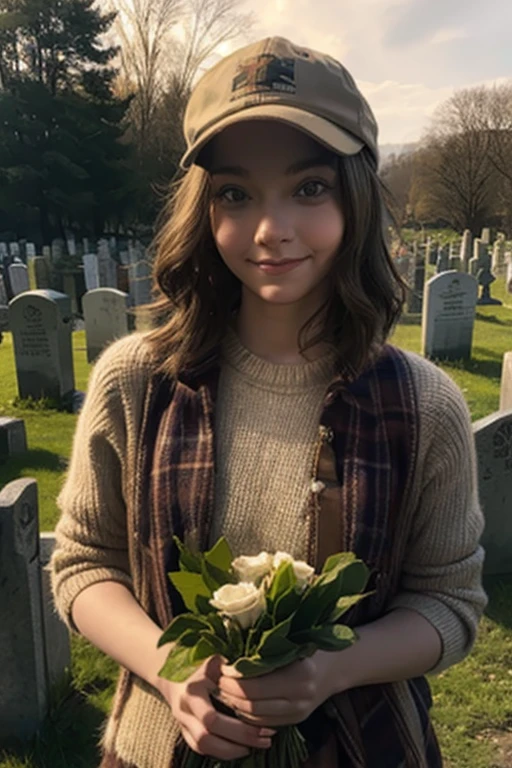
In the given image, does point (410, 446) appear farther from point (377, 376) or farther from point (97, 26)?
point (97, 26)

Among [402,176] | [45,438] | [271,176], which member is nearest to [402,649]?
[271,176]

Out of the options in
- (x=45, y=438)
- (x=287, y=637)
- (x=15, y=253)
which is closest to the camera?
(x=287, y=637)

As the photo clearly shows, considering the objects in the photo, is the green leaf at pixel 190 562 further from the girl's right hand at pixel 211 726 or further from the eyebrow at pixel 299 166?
the eyebrow at pixel 299 166

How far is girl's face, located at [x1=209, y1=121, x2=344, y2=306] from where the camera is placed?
4.42 ft

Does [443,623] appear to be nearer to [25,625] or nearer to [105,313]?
[25,625]

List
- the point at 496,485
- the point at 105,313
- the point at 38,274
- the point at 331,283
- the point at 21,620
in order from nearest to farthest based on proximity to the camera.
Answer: the point at 331,283 → the point at 21,620 → the point at 496,485 → the point at 105,313 → the point at 38,274

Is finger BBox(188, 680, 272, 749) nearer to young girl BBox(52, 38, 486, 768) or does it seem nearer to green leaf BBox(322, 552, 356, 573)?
young girl BBox(52, 38, 486, 768)

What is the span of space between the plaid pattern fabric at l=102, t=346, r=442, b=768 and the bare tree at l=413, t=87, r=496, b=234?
4348 cm

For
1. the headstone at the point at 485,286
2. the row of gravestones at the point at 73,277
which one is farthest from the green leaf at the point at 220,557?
the headstone at the point at 485,286

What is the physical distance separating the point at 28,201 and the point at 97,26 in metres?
9.60

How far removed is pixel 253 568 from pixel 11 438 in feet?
19.1

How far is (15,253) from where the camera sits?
88.7 ft

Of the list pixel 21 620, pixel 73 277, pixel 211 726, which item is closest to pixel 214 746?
pixel 211 726

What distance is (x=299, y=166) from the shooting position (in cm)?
135
